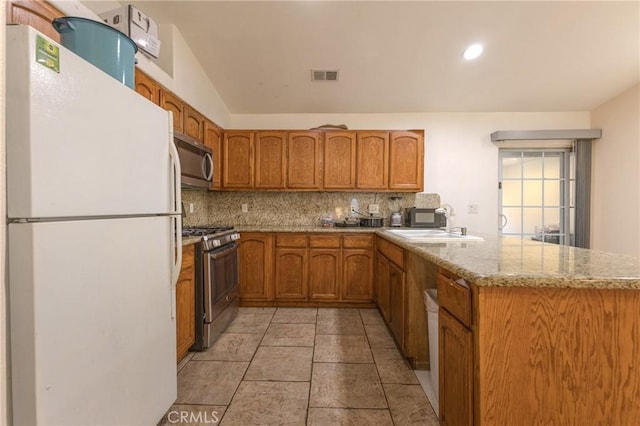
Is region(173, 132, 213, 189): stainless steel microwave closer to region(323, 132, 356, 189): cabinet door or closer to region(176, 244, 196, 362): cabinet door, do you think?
region(176, 244, 196, 362): cabinet door

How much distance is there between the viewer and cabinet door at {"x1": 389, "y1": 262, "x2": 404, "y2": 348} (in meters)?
2.01

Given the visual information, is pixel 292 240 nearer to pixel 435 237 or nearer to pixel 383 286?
pixel 383 286

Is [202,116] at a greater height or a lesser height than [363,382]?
greater

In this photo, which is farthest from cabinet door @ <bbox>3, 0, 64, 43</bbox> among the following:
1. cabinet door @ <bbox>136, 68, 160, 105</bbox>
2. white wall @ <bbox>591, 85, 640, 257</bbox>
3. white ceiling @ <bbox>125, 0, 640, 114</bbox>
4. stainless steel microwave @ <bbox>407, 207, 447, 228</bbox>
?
white wall @ <bbox>591, 85, 640, 257</bbox>

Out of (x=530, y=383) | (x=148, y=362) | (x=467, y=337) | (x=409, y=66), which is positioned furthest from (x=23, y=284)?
(x=409, y=66)

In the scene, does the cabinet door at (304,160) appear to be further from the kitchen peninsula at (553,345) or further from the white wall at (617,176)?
the white wall at (617,176)

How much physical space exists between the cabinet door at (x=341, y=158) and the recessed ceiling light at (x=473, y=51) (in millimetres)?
1399

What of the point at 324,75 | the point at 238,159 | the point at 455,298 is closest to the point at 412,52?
the point at 324,75

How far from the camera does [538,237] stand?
3805 millimetres

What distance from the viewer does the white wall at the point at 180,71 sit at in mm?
1699

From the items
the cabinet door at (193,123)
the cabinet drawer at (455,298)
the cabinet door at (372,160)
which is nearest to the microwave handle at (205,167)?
the cabinet door at (193,123)

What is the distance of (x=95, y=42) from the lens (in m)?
1.20

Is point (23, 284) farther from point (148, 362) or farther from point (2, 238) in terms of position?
point (148, 362)

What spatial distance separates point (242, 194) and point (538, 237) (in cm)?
411
